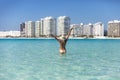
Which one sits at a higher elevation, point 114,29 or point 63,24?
point 63,24

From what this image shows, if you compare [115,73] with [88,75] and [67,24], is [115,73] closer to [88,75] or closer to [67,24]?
[88,75]

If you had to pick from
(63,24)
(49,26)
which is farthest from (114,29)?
(49,26)

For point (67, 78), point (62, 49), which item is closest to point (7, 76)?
point (67, 78)

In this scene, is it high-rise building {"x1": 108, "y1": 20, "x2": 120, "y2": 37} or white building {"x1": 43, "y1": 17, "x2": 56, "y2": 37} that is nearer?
white building {"x1": 43, "y1": 17, "x2": 56, "y2": 37}

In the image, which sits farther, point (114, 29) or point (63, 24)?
point (114, 29)

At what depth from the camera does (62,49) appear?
2330 cm

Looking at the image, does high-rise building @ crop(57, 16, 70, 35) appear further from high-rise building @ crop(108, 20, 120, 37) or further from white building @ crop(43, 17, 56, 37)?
high-rise building @ crop(108, 20, 120, 37)

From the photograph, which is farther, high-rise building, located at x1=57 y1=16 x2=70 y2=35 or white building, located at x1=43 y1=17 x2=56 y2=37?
white building, located at x1=43 y1=17 x2=56 y2=37

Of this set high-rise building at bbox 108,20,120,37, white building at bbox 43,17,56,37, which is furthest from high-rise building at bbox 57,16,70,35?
high-rise building at bbox 108,20,120,37

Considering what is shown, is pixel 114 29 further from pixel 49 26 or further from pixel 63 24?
pixel 49 26

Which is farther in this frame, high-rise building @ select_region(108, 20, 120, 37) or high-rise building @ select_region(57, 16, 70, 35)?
high-rise building @ select_region(108, 20, 120, 37)

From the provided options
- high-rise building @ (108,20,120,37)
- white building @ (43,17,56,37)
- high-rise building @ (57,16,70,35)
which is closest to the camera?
high-rise building @ (57,16,70,35)

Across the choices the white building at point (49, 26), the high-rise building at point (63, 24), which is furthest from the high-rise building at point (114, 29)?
the white building at point (49, 26)

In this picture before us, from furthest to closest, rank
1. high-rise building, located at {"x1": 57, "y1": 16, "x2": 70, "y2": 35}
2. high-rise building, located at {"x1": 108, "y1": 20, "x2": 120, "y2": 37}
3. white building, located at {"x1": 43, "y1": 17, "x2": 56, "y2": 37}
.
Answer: high-rise building, located at {"x1": 108, "y1": 20, "x2": 120, "y2": 37}
white building, located at {"x1": 43, "y1": 17, "x2": 56, "y2": 37}
high-rise building, located at {"x1": 57, "y1": 16, "x2": 70, "y2": 35}
